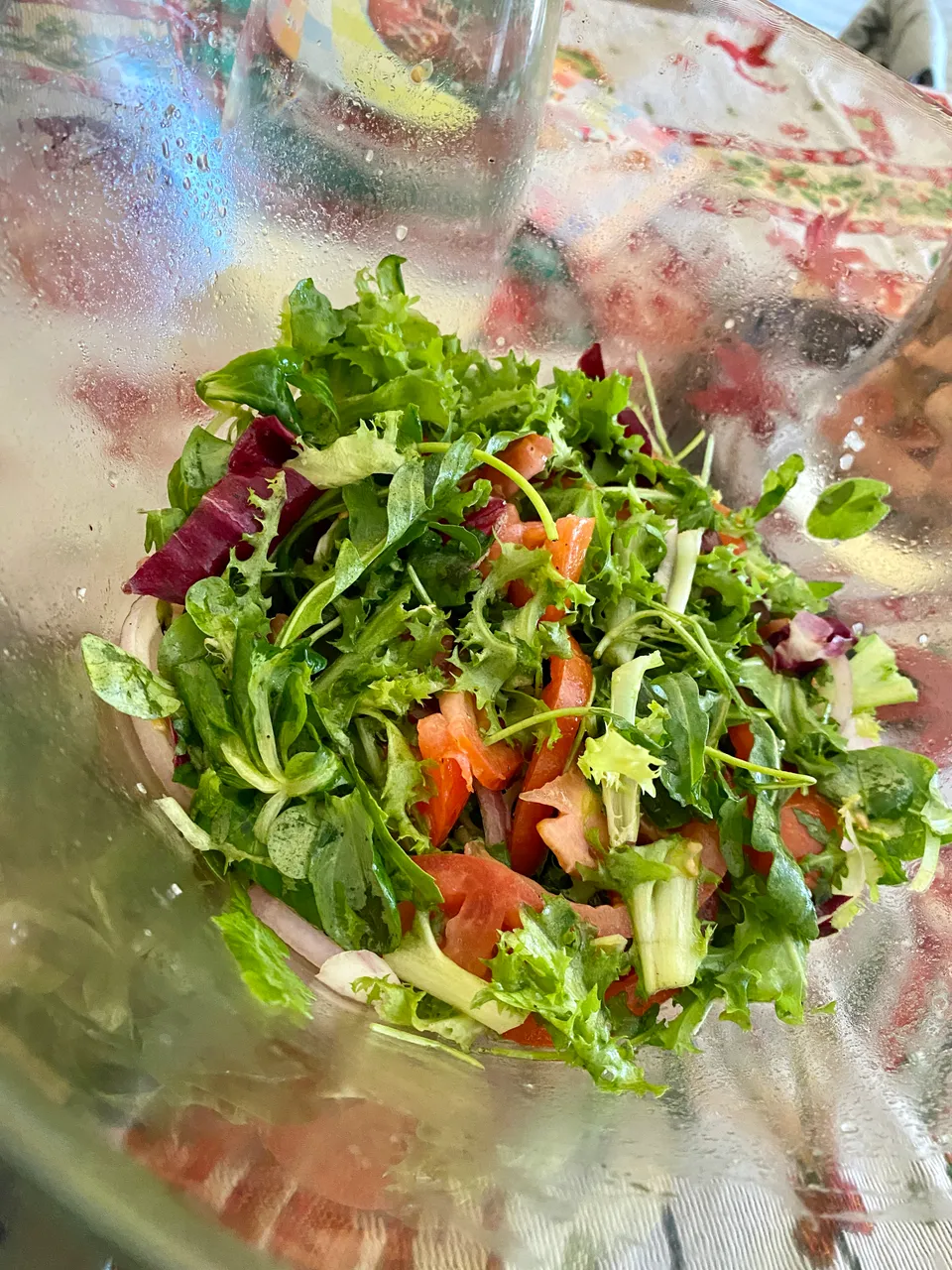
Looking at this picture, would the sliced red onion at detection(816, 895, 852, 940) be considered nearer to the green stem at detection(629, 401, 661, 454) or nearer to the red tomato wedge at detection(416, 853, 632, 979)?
the red tomato wedge at detection(416, 853, 632, 979)

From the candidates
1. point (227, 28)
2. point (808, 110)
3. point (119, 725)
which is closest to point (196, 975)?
point (119, 725)

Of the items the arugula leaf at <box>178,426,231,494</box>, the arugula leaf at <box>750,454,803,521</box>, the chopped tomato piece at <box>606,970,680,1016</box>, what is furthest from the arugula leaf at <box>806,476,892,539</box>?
the arugula leaf at <box>178,426,231,494</box>

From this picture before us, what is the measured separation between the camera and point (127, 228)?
2.96 ft

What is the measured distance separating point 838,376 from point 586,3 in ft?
1.96

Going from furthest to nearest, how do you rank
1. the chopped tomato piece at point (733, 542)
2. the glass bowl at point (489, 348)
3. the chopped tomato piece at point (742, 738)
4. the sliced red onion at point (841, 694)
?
the chopped tomato piece at point (733, 542)
the sliced red onion at point (841, 694)
the chopped tomato piece at point (742, 738)
the glass bowl at point (489, 348)

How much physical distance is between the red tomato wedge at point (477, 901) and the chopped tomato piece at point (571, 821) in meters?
0.04

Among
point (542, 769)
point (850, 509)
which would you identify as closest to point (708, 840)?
point (542, 769)

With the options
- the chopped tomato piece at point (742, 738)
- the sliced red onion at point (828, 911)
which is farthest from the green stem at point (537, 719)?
the sliced red onion at point (828, 911)

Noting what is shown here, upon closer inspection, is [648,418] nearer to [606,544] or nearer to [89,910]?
[606,544]

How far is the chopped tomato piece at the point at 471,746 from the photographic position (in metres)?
0.83

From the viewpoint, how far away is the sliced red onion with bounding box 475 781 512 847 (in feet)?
2.86

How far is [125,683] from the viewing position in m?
0.76

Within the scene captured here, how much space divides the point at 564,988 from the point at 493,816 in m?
0.19

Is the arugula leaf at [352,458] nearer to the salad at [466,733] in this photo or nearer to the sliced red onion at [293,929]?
the salad at [466,733]
